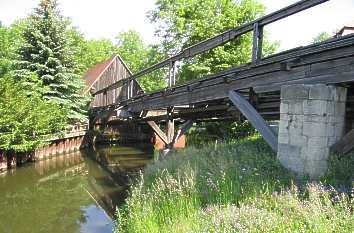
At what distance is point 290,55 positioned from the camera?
6.34 meters

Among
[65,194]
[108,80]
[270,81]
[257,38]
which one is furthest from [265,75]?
[108,80]

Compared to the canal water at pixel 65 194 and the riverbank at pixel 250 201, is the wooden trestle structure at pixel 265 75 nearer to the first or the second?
the riverbank at pixel 250 201

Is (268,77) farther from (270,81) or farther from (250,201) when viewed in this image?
(250,201)

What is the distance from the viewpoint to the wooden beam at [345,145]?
5.27 metres

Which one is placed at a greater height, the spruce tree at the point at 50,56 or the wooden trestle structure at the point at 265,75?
the spruce tree at the point at 50,56

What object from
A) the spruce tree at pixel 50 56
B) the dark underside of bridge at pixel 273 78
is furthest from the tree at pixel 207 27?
the dark underside of bridge at pixel 273 78

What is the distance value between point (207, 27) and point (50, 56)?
9.66 meters

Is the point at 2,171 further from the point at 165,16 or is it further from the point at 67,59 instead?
the point at 165,16

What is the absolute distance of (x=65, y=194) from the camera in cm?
1101

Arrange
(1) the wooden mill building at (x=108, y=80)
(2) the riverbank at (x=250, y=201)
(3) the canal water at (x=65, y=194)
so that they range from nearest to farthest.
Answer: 1. (2) the riverbank at (x=250, y=201)
2. (3) the canal water at (x=65, y=194)
3. (1) the wooden mill building at (x=108, y=80)

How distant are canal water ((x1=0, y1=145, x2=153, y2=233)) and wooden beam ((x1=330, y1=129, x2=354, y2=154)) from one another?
17.4 feet

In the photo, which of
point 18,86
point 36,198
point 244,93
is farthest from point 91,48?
point 244,93

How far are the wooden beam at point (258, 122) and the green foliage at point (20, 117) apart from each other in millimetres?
9898

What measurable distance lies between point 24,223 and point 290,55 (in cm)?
741
